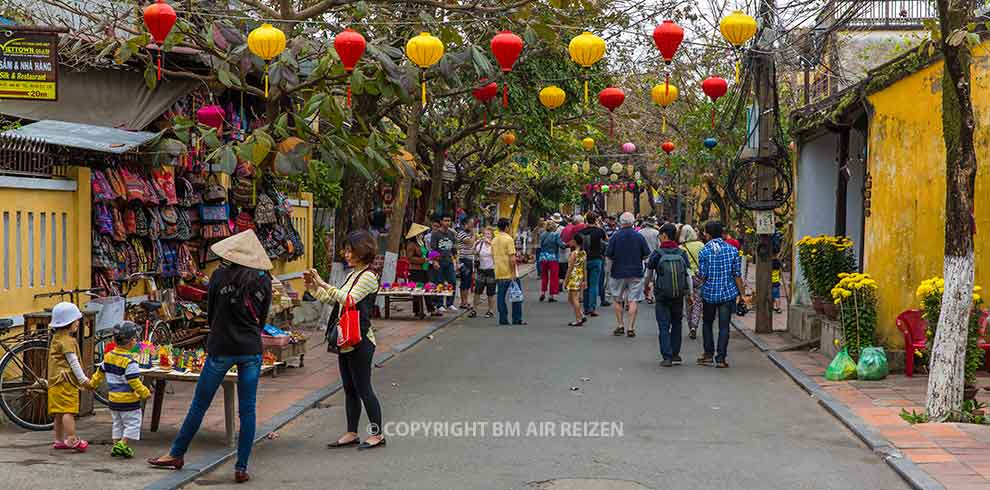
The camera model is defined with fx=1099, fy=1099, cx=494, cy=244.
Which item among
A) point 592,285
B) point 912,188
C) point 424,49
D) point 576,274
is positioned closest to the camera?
point 424,49

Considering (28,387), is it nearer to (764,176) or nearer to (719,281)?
(719,281)

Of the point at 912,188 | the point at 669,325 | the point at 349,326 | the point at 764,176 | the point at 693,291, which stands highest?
the point at 764,176

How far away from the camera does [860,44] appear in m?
22.1

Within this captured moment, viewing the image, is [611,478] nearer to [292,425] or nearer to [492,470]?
[492,470]

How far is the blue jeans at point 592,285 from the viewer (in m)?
21.3

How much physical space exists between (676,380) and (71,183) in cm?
698

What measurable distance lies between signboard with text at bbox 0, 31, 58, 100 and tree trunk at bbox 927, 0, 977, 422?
8.55 m

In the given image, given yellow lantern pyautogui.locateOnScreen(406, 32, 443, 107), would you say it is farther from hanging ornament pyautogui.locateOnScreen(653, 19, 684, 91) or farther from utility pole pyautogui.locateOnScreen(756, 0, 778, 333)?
utility pole pyautogui.locateOnScreen(756, 0, 778, 333)

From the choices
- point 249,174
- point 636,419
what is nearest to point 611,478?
point 636,419

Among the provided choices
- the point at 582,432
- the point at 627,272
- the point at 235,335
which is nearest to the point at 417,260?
the point at 627,272

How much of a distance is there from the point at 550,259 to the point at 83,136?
47.4 ft

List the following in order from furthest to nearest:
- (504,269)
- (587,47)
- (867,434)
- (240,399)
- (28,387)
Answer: (504,269)
(587,47)
(867,434)
(28,387)
(240,399)

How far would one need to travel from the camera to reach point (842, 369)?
12547mm

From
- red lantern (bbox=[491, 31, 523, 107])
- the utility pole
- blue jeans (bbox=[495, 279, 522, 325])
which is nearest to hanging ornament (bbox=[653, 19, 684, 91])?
red lantern (bbox=[491, 31, 523, 107])
